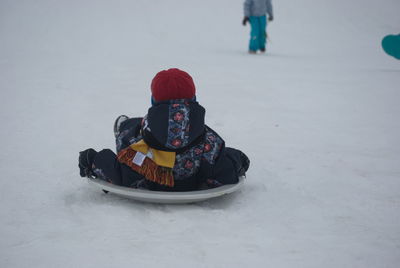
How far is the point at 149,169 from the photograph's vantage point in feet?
6.65

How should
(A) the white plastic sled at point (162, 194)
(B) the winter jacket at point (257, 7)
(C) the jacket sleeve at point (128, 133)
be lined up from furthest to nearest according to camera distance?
(B) the winter jacket at point (257, 7) < (C) the jacket sleeve at point (128, 133) < (A) the white plastic sled at point (162, 194)

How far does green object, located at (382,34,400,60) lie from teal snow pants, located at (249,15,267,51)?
251 centimetres

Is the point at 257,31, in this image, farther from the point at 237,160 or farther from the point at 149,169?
the point at 149,169

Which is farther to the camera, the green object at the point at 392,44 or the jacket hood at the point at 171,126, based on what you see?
the green object at the point at 392,44

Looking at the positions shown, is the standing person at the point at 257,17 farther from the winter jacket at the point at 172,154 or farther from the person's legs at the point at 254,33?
the winter jacket at the point at 172,154

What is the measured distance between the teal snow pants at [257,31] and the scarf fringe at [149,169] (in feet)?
20.0

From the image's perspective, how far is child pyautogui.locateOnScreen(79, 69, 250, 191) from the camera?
78.0 inches

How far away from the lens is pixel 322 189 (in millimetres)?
Answer: 2375

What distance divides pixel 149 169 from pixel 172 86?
387 mm

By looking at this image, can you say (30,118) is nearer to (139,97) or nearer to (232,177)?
(139,97)

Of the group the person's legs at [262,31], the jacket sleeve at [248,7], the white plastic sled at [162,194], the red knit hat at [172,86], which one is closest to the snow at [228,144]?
the white plastic sled at [162,194]

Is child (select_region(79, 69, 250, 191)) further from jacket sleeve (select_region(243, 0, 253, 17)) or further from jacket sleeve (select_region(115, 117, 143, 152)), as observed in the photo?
jacket sleeve (select_region(243, 0, 253, 17))

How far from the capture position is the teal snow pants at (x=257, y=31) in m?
7.72

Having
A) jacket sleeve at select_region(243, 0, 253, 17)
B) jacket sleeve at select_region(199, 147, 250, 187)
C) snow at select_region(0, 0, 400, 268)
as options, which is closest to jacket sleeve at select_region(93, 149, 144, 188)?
snow at select_region(0, 0, 400, 268)
